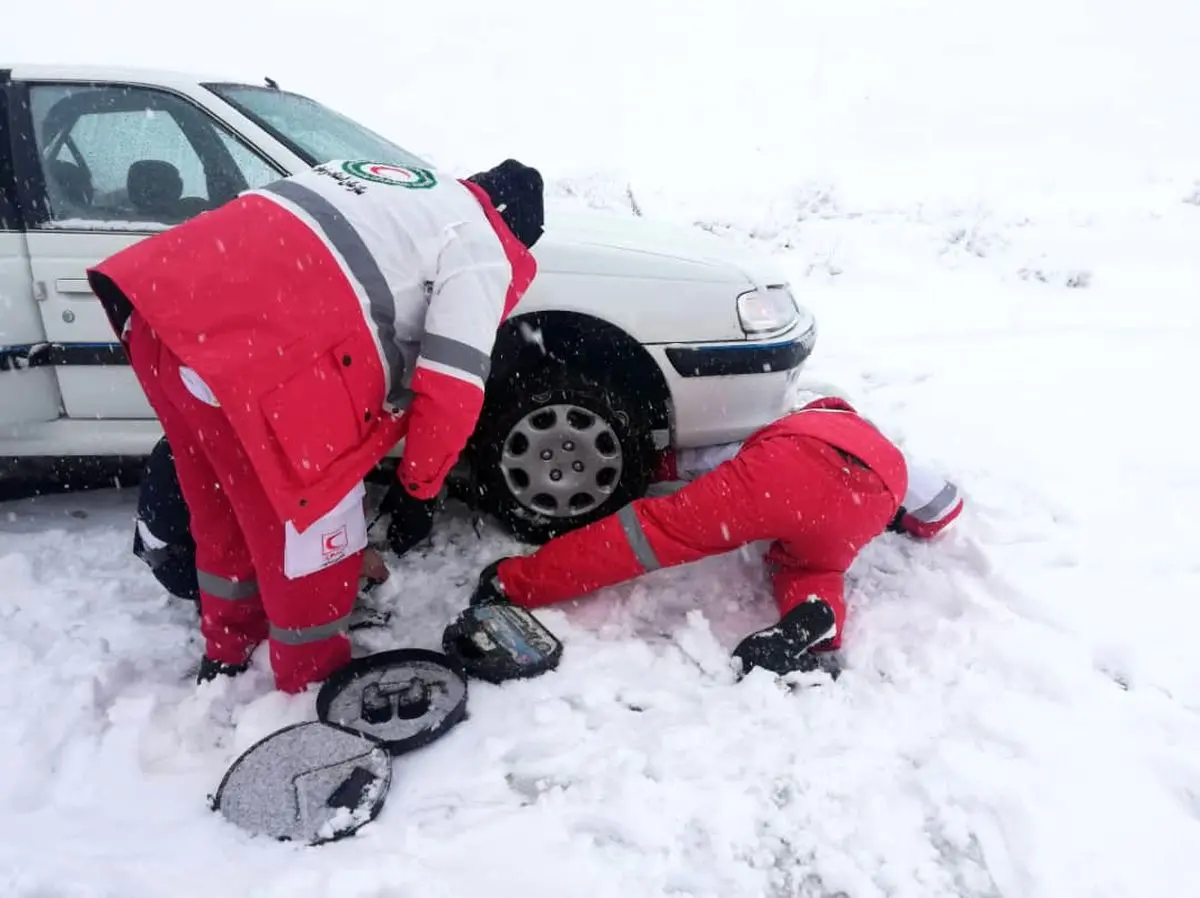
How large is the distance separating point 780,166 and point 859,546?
11.6 m

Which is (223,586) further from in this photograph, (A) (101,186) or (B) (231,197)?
(A) (101,186)

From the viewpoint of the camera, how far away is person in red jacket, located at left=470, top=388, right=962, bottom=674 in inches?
109

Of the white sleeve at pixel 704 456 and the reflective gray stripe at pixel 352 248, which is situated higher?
the reflective gray stripe at pixel 352 248

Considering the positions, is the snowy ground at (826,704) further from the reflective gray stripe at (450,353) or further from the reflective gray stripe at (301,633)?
the reflective gray stripe at (450,353)

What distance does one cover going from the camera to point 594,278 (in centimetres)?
306

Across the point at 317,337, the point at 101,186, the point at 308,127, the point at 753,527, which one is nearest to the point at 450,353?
the point at 317,337

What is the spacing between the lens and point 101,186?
10.2 ft

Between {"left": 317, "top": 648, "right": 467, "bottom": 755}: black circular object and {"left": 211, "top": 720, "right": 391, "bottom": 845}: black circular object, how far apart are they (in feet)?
0.25

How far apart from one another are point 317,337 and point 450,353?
0.99 ft

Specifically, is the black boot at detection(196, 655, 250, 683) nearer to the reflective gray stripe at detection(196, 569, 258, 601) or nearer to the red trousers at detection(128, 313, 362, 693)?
the red trousers at detection(128, 313, 362, 693)

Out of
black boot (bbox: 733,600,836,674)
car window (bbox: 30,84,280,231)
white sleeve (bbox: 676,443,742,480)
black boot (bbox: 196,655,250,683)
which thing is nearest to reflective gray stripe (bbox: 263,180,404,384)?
car window (bbox: 30,84,280,231)

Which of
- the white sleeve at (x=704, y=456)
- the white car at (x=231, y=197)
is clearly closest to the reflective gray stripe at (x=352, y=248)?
the white car at (x=231, y=197)

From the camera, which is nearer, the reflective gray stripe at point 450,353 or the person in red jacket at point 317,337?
the person in red jacket at point 317,337

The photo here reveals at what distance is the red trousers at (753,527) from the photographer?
2770 mm
